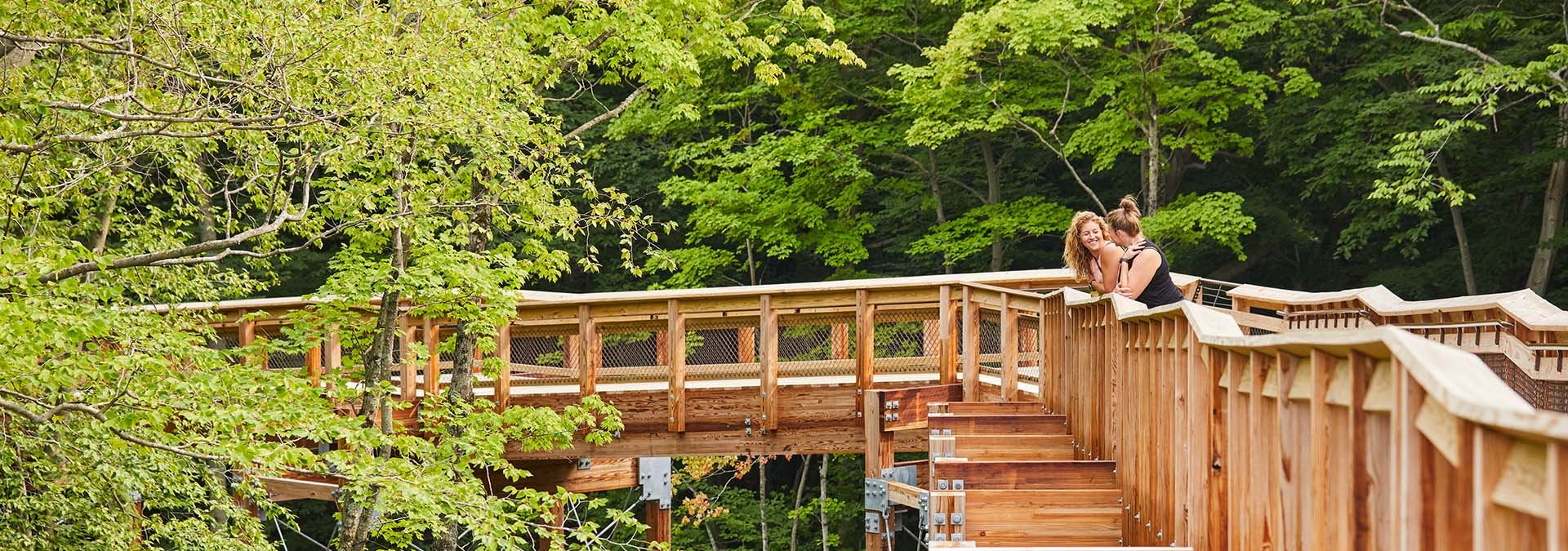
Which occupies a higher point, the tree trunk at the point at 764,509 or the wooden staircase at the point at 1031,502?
the wooden staircase at the point at 1031,502

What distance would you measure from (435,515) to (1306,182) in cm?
1326

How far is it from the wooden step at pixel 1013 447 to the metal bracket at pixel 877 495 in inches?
106

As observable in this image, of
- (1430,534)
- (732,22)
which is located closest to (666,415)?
(732,22)

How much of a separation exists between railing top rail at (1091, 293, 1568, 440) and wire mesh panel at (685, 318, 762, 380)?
24.3ft

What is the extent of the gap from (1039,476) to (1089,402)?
38.6 inches

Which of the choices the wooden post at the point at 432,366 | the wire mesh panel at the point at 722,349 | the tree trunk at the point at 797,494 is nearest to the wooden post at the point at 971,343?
the wire mesh panel at the point at 722,349

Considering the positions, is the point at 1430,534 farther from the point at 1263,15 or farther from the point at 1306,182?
the point at 1306,182

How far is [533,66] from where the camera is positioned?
32.5 ft

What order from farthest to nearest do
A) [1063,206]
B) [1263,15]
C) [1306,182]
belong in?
1. [1063,206]
2. [1306,182]
3. [1263,15]

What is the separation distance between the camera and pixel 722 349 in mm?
11039

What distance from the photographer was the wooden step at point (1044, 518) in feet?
15.1

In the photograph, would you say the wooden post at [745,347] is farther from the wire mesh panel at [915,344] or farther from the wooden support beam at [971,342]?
the wooden support beam at [971,342]

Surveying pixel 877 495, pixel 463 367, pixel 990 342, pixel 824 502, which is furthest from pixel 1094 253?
pixel 824 502

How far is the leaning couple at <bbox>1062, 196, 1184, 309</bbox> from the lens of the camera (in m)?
5.64
